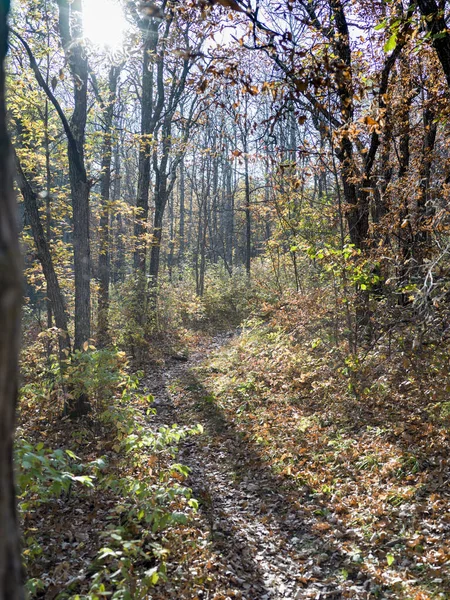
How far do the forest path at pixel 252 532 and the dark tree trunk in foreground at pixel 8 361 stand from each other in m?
3.75

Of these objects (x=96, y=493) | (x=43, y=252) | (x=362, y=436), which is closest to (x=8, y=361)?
(x=96, y=493)

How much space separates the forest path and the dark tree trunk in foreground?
3.75 metres

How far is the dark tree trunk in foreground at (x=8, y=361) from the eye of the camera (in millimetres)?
780

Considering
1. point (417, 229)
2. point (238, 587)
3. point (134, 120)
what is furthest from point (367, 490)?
point (134, 120)

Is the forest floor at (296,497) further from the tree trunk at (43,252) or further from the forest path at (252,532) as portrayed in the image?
the tree trunk at (43,252)

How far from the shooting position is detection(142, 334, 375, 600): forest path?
13.7 feet

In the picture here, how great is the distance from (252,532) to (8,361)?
511 centimetres

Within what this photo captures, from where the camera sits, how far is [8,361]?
2.70 ft

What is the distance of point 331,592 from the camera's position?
4102mm

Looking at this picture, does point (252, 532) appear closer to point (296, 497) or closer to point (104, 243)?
point (296, 497)

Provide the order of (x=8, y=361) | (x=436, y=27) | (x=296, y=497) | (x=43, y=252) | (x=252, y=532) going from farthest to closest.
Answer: (x=43, y=252) → (x=296, y=497) → (x=252, y=532) → (x=436, y=27) → (x=8, y=361)

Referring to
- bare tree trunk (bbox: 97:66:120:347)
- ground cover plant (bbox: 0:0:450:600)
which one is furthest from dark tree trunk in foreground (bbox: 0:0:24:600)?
bare tree trunk (bbox: 97:66:120:347)

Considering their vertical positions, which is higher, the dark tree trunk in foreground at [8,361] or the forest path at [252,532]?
the dark tree trunk in foreground at [8,361]

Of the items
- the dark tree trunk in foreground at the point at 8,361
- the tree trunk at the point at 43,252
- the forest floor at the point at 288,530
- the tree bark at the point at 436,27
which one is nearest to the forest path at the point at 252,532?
the forest floor at the point at 288,530
